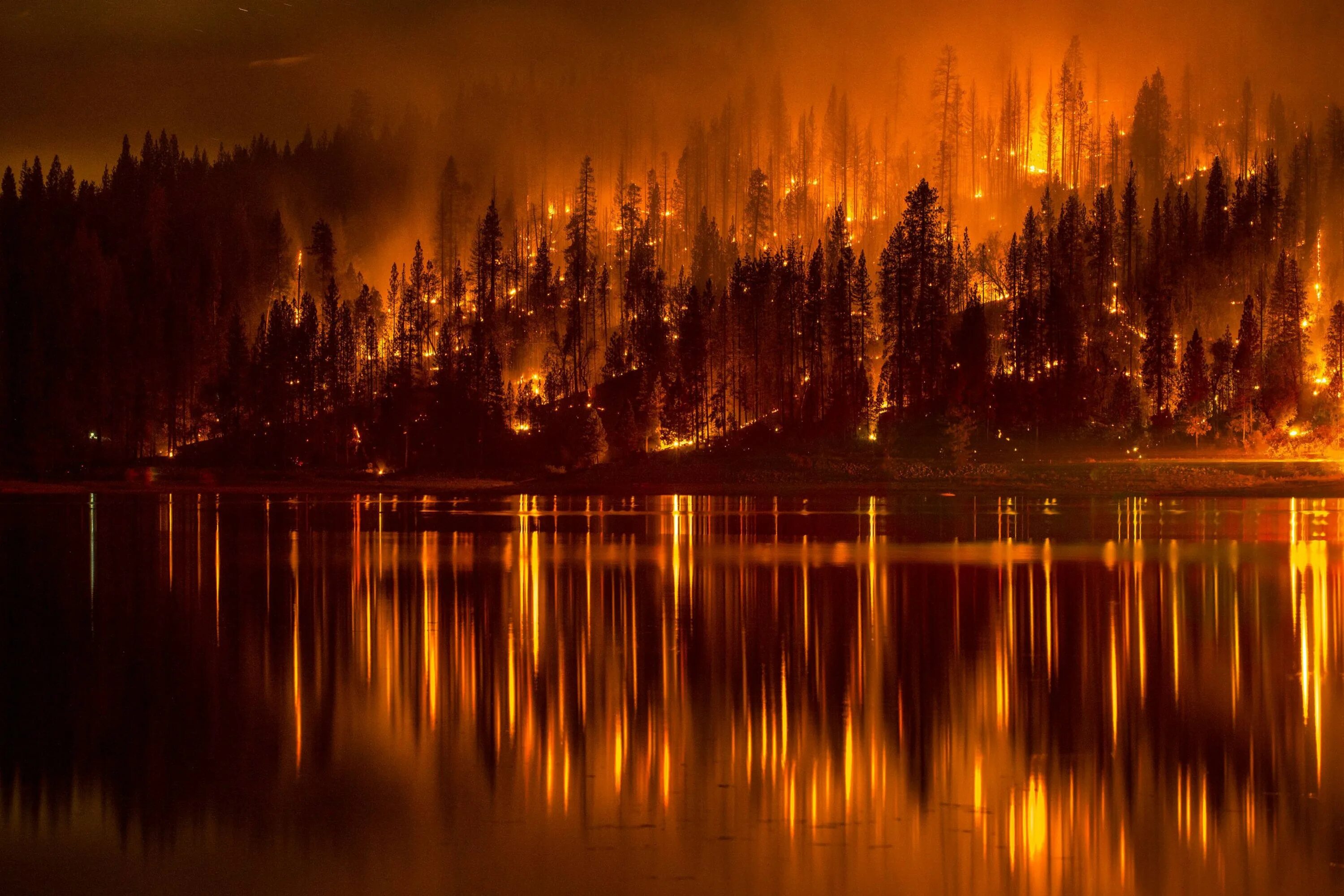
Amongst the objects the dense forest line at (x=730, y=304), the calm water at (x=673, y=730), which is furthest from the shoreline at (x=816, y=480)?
the calm water at (x=673, y=730)

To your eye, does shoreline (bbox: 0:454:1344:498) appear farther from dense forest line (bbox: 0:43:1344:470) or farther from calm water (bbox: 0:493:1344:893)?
calm water (bbox: 0:493:1344:893)

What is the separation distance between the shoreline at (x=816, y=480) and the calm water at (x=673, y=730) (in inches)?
1758

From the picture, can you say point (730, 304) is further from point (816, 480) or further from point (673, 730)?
point (673, 730)

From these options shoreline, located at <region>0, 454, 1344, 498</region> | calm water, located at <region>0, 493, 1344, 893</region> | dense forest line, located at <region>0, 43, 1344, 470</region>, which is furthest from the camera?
dense forest line, located at <region>0, 43, 1344, 470</region>

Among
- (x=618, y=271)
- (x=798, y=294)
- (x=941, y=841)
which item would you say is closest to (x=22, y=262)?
(x=618, y=271)

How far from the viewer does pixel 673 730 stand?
13461 mm

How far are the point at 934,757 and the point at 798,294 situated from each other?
309 feet

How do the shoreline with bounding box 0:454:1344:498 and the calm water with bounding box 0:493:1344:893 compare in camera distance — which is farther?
the shoreline with bounding box 0:454:1344:498

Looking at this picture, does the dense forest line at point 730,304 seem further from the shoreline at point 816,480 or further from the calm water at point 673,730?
the calm water at point 673,730

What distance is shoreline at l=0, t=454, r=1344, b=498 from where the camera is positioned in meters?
72.3

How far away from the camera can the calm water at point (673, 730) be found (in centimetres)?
957

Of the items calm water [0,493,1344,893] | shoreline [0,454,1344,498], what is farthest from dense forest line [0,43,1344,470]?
calm water [0,493,1344,893]

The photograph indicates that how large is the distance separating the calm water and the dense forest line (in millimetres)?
63589

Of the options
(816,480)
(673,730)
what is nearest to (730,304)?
(816,480)
